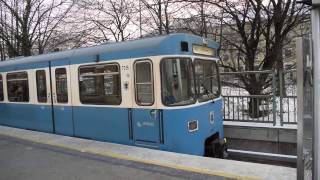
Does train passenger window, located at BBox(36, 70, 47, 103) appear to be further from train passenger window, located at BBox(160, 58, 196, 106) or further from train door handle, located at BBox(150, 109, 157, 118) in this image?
train passenger window, located at BBox(160, 58, 196, 106)

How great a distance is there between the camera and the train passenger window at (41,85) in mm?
10906

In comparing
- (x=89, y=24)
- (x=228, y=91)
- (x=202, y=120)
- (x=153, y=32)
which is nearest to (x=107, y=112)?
(x=202, y=120)

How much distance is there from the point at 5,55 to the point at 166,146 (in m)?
22.6

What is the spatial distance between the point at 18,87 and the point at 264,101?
719 cm

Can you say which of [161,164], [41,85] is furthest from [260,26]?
[161,164]

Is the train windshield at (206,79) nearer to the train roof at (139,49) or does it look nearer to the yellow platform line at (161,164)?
the train roof at (139,49)

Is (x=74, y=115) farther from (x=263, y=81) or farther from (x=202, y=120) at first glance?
(x=263, y=81)

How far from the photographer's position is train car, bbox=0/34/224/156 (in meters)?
7.78

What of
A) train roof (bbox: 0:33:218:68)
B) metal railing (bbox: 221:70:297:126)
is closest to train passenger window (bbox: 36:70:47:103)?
train roof (bbox: 0:33:218:68)

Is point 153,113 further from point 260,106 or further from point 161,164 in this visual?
point 260,106

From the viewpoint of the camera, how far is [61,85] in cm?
1023

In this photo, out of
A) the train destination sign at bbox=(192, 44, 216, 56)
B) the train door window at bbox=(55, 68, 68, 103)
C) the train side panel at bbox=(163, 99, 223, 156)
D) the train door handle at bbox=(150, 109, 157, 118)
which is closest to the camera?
the train side panel at bbox=(163, 99, 223, 156)

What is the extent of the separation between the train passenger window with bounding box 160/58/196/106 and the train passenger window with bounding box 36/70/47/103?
14.6ft

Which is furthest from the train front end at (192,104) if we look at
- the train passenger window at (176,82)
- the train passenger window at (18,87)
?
the train passenger window at (18,87)
